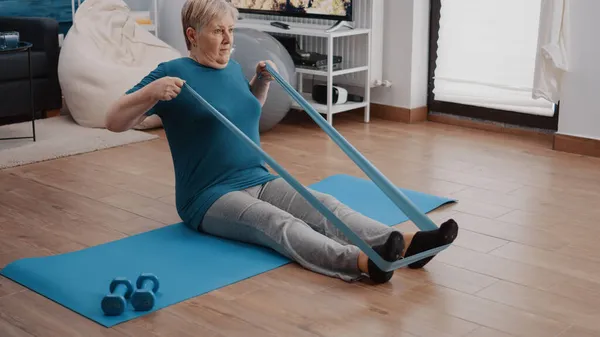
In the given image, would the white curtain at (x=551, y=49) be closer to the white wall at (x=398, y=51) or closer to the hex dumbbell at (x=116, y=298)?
the white wall at (x=398, y=51)

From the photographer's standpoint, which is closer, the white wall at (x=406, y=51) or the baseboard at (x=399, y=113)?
the white wall at (x=406, y=51)

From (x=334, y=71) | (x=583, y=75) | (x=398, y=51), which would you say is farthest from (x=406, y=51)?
(x=583, y=75)

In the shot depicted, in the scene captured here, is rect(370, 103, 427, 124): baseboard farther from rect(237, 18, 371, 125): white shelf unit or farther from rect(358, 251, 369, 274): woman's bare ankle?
rect(358, 251, 369, 274): woman's bare ankle

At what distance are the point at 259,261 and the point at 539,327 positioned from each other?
3.12ft

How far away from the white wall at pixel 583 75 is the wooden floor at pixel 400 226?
0.18m

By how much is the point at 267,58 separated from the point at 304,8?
2.53 feet

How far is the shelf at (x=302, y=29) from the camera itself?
505 centimetres

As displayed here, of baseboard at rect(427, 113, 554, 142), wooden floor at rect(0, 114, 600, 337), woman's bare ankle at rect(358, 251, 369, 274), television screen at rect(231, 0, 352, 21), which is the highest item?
television screen at rect(231, 0, 352, 21)

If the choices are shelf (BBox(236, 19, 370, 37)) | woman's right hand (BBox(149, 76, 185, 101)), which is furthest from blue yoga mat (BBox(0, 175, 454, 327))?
shelf (BBox(236, 19, 370, 37))

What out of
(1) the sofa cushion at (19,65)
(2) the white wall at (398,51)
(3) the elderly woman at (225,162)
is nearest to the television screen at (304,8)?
(2) the white wall at (398,51)

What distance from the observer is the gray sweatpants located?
2.83 m

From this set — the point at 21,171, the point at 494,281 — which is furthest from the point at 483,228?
the point at 21,171

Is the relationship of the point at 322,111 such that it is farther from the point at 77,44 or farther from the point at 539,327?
the point at 539,327

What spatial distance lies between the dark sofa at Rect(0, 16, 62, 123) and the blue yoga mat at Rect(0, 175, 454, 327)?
6.95 ft
